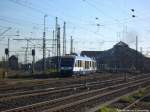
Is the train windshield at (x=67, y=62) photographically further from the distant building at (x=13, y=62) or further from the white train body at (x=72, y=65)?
the distant building at (x=13, y=62)

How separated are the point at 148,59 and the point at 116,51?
14105mm

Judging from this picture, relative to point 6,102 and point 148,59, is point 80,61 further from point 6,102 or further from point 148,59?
point 148,59

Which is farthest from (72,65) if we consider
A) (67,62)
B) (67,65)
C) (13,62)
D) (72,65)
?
(13,62)

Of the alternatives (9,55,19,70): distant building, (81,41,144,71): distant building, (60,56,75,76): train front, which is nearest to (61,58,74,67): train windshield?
(60,56,75,76): train front

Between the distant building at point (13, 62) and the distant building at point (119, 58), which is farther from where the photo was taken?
the distant building at point (119, 58)

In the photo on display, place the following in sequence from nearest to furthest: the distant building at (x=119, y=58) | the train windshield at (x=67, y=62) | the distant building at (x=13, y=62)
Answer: the train windshield at (x=67, y=62), the distant building at (x=13, y=62), the distant building at (x=119, y=58)

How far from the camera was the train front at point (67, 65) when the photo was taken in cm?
5209

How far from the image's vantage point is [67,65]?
2066 inches

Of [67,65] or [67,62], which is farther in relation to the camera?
[67,62]

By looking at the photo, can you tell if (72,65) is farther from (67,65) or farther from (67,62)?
(67,62)

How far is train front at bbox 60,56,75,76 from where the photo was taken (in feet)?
171

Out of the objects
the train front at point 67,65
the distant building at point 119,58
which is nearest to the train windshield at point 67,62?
the train front at point 67,65

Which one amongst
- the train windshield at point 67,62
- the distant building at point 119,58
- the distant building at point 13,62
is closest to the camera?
the train windshield at point 67,62

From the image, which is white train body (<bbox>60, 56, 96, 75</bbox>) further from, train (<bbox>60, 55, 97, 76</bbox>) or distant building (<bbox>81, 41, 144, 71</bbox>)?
distant building (<bbox>81, 41, 144, 71</bbox>)
